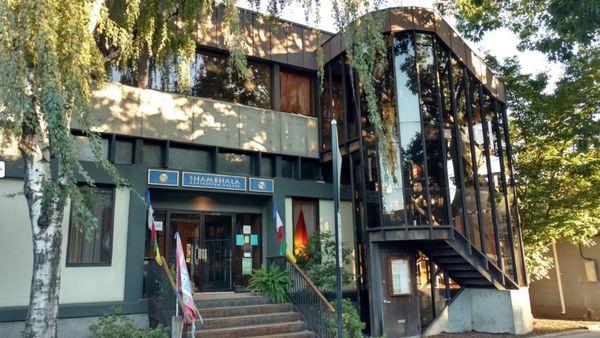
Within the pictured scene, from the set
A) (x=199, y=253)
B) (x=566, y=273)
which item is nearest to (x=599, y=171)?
(x=566, y=273)

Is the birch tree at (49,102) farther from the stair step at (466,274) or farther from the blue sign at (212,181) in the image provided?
the stair step at (466,274)

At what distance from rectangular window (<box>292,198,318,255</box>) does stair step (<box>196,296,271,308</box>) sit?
2.46m

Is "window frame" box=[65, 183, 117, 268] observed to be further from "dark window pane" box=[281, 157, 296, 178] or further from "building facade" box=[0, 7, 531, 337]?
"dark window pane" box=[281, 157, 296, 178]

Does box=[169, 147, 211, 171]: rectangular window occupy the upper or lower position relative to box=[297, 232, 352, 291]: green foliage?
upper

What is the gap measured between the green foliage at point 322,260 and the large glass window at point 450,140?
2991 millimetres

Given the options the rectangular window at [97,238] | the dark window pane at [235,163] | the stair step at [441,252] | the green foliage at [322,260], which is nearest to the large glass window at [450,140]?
the stair step at [441,252]

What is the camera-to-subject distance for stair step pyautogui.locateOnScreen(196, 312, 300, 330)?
9.74m

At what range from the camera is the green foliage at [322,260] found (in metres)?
12.4

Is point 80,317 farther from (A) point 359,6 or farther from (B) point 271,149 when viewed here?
(A) point 359,6

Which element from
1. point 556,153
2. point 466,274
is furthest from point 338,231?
point 556,153

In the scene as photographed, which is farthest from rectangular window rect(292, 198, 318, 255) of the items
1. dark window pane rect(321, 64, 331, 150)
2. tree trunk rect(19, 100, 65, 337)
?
tree trunk rect(19, 100, 65, 337)

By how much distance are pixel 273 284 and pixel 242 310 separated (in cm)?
110

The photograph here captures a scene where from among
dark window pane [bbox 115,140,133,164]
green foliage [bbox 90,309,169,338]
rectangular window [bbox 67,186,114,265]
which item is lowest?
green foliage [bbox 90,309,169,338]

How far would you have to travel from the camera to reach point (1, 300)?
943cm
